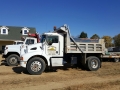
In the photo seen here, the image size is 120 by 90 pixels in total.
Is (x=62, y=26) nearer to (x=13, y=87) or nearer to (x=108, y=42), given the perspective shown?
(x=13, y=87)

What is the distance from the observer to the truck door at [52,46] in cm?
1023

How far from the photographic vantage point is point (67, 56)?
11172mm

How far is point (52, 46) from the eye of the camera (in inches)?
408

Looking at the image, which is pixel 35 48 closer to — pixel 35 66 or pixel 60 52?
pixel 35 66

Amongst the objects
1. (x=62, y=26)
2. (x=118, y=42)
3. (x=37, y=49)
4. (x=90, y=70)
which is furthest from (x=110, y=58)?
(x=118, y=42)

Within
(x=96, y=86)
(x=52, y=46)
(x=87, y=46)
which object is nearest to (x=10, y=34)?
(x=52, y=46)

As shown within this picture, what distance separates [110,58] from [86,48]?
711 centimetres

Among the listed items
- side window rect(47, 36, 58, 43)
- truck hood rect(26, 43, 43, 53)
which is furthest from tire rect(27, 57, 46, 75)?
side window rect(47, 36, 58, 43)

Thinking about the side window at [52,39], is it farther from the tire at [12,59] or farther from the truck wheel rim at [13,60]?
the truck wheel rim at [13,60]

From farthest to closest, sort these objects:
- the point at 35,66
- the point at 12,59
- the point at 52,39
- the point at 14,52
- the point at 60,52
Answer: the point at 14,52 < the point at 12,59 < the point at 60,52 < the point at 52,39 < the point at 35,66

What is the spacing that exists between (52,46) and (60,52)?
678 millimetres

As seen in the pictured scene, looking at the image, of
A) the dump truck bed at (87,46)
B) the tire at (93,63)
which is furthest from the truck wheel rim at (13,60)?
the tire at (93,63)

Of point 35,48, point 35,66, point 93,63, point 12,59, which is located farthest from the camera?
point 12,59

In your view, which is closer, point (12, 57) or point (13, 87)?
point (13, 87)
